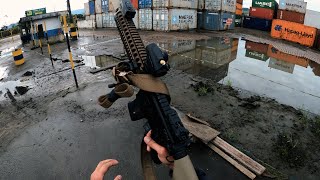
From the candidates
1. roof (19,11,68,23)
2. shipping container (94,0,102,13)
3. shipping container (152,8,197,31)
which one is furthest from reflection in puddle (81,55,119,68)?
shipping container (94,0,102,13)

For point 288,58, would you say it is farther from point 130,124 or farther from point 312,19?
point 312,19

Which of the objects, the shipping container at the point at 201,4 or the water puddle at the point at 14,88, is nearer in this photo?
the water puddle at the point at 14,88

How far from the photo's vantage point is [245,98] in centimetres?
966

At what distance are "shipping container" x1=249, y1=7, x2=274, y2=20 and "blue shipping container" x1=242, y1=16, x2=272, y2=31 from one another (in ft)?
1.94

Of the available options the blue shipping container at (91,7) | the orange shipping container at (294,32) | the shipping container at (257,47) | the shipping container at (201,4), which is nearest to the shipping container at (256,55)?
the shipping container at (257,47)

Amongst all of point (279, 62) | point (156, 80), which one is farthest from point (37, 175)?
point (279, 62)

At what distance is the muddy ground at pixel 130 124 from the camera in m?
5.96

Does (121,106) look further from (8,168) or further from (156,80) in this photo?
(156,80)

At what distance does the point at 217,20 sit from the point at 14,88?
2689cm

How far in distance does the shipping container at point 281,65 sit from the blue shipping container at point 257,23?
19.2m

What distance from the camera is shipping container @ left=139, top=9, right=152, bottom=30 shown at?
30.1 meters

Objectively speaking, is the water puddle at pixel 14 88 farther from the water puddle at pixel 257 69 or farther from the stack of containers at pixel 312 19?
the stack of containers at pixel 312 19

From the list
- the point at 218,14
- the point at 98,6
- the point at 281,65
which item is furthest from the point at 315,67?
the point at 98,6

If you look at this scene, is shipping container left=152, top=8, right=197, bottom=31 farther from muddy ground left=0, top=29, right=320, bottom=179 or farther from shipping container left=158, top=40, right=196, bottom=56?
muddy ground left=0, top=29, right=320, bottom=179
